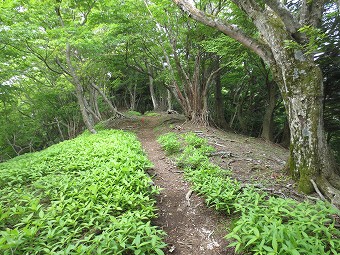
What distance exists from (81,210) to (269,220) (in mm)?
2798

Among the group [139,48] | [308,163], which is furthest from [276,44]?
[139,48]

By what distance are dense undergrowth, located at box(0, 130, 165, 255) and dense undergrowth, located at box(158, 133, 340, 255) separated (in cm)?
114

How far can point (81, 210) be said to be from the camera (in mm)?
3188

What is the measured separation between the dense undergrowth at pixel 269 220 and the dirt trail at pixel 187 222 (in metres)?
0.21

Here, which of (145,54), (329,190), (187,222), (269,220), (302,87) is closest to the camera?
(269,220)

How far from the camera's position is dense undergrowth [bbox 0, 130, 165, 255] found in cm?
249

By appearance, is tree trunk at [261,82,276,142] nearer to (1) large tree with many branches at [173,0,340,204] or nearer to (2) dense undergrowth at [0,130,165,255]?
(1) large tree with many branches at [173,0,340,204]

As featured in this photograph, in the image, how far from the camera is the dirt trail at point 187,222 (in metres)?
3.04

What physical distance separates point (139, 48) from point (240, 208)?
36.7 feet

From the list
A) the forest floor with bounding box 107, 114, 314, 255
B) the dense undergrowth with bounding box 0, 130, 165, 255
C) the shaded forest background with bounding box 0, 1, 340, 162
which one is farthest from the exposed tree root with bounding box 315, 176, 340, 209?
the dense undergrowth with bounding box 0, 130, 165, 255

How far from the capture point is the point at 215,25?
4965mm

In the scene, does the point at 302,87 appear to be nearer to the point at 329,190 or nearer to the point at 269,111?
the point at 329,190

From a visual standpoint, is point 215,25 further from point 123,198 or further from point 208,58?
point 208,58

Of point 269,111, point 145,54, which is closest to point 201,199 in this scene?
point 269,111
